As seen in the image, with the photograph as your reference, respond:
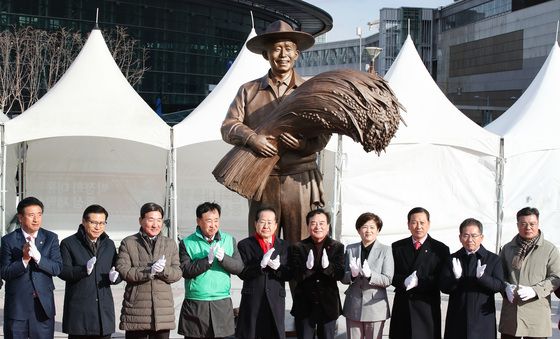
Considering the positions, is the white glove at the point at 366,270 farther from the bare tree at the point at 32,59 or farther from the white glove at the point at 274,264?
the bare tree at the point at 32,59

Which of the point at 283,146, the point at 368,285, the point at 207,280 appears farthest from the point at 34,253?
the point at 368,285

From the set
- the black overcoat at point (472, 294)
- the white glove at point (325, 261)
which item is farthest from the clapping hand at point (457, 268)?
the white glove at point (325, 261)

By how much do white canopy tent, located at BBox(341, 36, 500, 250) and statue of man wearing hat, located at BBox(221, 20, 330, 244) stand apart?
19.3ft

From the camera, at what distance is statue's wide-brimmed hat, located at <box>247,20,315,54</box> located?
5.02m

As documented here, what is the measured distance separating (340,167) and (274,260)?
620cm

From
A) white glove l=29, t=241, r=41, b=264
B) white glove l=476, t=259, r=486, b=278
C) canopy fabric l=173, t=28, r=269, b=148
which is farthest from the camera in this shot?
canopy fabric l=173, t=28, r=269, b=148

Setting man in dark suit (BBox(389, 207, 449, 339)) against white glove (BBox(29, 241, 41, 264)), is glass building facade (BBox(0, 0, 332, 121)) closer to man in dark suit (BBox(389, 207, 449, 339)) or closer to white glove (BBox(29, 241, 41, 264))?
man in dark suit (BBox(389, 207, 449, 339))

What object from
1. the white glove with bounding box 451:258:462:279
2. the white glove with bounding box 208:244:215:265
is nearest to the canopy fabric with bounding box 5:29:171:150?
the white glove with bounding box 208:244:215:265

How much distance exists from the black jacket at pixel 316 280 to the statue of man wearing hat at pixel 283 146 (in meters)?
0.32

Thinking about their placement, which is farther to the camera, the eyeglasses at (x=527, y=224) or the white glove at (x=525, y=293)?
the eyeglasses at (x=527, y=224)

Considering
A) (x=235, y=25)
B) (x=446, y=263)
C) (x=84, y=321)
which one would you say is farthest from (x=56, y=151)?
(x=235, y=25)

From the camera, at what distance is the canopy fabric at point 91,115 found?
10109 mm

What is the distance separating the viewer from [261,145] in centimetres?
491

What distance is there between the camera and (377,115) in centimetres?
458
